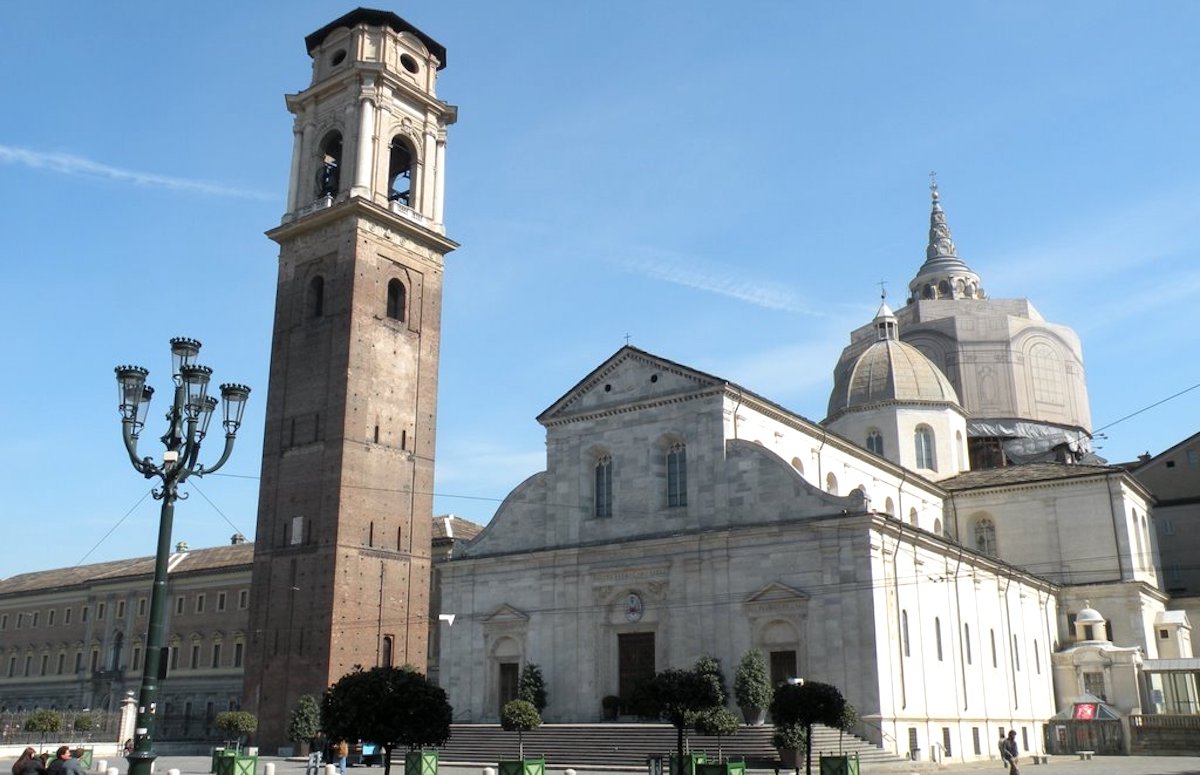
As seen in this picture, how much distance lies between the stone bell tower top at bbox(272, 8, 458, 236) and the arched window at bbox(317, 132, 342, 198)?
1.9 inches

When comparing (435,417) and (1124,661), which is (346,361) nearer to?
(435,417)

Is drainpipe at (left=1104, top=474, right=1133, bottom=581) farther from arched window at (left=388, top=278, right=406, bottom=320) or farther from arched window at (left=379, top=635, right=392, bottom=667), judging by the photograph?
arched window at (left=388, top=278, right=406, bottom=320)

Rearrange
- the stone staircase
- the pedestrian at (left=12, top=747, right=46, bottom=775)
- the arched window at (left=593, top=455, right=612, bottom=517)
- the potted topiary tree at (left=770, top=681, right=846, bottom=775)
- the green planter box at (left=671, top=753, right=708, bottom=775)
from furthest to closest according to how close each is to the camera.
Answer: the arched window at (left=593, top=455, right=612, bottom=517) → the stone staircase → the potted topiary tree at (left=770, top=681, right=846, bottom=775) → the green planter box at (left=671, top=753, right=708, bottom=775) → the pedestrian at (left=12, top=747, right=46, bottom=775)

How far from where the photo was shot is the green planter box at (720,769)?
863 inches

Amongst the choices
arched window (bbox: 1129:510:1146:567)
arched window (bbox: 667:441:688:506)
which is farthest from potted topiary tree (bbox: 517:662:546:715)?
arched window (bbox: 1129:510:1146:567)

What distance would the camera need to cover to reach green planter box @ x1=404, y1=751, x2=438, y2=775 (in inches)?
914

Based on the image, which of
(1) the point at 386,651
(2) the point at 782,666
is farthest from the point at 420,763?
(1) the point at 386,651

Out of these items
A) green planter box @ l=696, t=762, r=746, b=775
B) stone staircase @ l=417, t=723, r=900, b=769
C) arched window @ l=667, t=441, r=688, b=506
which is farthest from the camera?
arched window @ l=667, t=441, r=688, b=506

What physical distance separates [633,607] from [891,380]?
2164cm

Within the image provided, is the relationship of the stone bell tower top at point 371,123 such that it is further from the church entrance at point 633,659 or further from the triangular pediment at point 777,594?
the triangular pediment at point 777,594

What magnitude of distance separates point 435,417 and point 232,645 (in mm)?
20925

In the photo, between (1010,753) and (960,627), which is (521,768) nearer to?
(1010,753)

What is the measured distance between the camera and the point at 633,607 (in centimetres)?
3725

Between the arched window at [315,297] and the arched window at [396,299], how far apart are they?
3.04 meters
